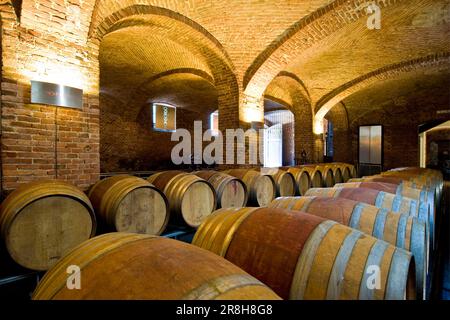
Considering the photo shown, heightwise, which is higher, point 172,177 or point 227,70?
point 227,70

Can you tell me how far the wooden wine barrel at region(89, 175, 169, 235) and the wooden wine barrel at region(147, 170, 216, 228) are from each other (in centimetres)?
27

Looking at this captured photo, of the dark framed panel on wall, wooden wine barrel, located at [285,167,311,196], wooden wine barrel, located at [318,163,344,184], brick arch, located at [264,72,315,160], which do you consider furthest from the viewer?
the dark framed panel on wall

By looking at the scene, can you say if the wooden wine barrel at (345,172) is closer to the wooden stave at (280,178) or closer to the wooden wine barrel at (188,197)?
the wooden stave at (280,178)

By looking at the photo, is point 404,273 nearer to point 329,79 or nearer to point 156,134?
point 329,79

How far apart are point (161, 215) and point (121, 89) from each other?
351 inches

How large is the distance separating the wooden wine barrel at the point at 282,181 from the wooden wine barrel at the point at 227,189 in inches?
38.9

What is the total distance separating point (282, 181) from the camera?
18.1 ft

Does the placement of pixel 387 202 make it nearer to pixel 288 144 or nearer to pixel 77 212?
pixel 77 212

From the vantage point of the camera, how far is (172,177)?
397cm

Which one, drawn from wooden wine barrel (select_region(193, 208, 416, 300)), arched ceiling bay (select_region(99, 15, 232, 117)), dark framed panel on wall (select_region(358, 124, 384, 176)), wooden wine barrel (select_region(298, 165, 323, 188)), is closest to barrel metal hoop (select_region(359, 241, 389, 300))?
wooden wine barrel (select_region(193, 208, 416, 300))

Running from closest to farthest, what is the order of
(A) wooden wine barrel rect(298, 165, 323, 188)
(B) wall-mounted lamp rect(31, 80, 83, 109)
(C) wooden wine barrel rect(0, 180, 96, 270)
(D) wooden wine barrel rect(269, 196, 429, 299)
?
1. (D) wooden wine barrel rect(269, 196, 429, 299)
2. (C) wooden wine barrel rect(0, 180, 96, 270)
3. (B) wall-mounted lamp rect(31, 80, 83, 109)
4. (A) wooden wine barrel rect(298, 165, 323, 188)

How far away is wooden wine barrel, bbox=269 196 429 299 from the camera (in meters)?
1.67

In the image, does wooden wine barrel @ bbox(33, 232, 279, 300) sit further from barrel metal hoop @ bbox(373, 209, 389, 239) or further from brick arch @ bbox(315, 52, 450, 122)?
brick arch @ bbox(315, 52, 450, 122)

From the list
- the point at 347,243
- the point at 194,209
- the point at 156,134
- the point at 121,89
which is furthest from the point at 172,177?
the point at 156,134
